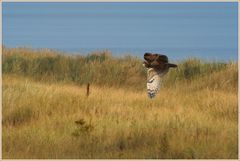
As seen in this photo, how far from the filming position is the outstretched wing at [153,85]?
9406 mm

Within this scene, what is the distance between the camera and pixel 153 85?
9539 millimetres

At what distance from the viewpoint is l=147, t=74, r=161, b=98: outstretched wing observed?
9.41 m

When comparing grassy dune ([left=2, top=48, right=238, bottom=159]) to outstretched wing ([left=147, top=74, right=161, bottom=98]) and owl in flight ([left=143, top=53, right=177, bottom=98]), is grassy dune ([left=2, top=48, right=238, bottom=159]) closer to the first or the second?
outstretched wing ([left=147, top=74, right=161, bottom=98])

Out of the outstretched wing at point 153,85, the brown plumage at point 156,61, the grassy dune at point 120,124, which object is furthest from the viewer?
the outstretched wing at point 153,85

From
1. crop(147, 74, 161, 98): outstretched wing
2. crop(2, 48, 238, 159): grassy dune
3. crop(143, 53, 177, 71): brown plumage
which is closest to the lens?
crop(2, 48, 238, 159): grassy dune

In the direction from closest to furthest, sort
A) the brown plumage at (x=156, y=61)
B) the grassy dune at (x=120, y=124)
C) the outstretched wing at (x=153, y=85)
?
the grassy dune at (x=120, y=124)
the brown plumage at (x=156, y=61)
the outstretched wing at (x=153, y=85)

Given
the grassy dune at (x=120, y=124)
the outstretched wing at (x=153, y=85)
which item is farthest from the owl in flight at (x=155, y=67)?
the grassy dune at (x=120, y=124)

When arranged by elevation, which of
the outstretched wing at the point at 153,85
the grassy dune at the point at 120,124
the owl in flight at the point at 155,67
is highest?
the owl in flight at the point at 155,67

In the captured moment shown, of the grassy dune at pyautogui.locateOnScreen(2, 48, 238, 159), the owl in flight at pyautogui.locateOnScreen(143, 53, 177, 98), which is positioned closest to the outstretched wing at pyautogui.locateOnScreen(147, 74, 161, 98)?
the owl in flight at pyautogui.locateOnScreen(143, 53, 177, 98)

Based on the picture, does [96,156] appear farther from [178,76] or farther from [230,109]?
[178,76]

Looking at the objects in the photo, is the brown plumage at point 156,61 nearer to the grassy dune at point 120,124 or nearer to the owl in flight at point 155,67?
the owl in flight at point 155,67

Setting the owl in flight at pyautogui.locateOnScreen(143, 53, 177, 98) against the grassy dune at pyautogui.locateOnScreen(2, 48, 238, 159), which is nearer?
the grassy dune at pyautogui.locateOnScreen(2, 48, 238, 159)

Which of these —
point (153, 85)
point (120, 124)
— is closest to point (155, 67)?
point (153, 85)

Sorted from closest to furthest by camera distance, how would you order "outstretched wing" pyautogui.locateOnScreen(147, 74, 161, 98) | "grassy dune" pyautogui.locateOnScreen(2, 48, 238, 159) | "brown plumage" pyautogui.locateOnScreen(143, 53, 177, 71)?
"grassy dune" pyautogui.locateOnScreen(2, 48, 238, 159) < "brown plumage" pyautogui.locateOnScreen(143, 53, 177, 71) < "outstretched wing" pyautogui.locateOnScreen(147, 74, 161, 98)
